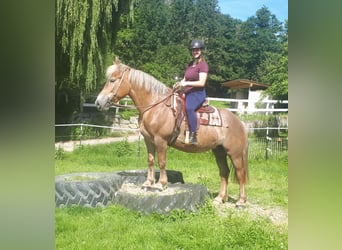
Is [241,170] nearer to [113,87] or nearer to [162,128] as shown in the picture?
[162,128]

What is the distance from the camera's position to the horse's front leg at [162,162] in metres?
2.67

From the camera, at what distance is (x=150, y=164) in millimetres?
2678

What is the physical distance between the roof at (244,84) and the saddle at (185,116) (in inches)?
6.9

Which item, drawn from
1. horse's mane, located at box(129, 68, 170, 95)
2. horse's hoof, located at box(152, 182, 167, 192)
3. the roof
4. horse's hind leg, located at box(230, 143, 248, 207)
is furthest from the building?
horse's hoof, located at box(152, 182, 167, 192)

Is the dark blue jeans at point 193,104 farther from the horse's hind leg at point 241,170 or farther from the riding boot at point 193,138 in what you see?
the horse's hind leg at point 241,170

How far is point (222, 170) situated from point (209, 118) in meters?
0.34

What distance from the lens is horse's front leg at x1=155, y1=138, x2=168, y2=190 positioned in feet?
8.75

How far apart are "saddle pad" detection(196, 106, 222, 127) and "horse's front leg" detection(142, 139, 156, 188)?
1.14ft

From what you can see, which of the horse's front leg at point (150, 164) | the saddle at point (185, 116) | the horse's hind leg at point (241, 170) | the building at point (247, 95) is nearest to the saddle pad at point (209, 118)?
the saddle at point (185, 116)

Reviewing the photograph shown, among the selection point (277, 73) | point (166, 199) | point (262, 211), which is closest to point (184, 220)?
point (166, 199)
